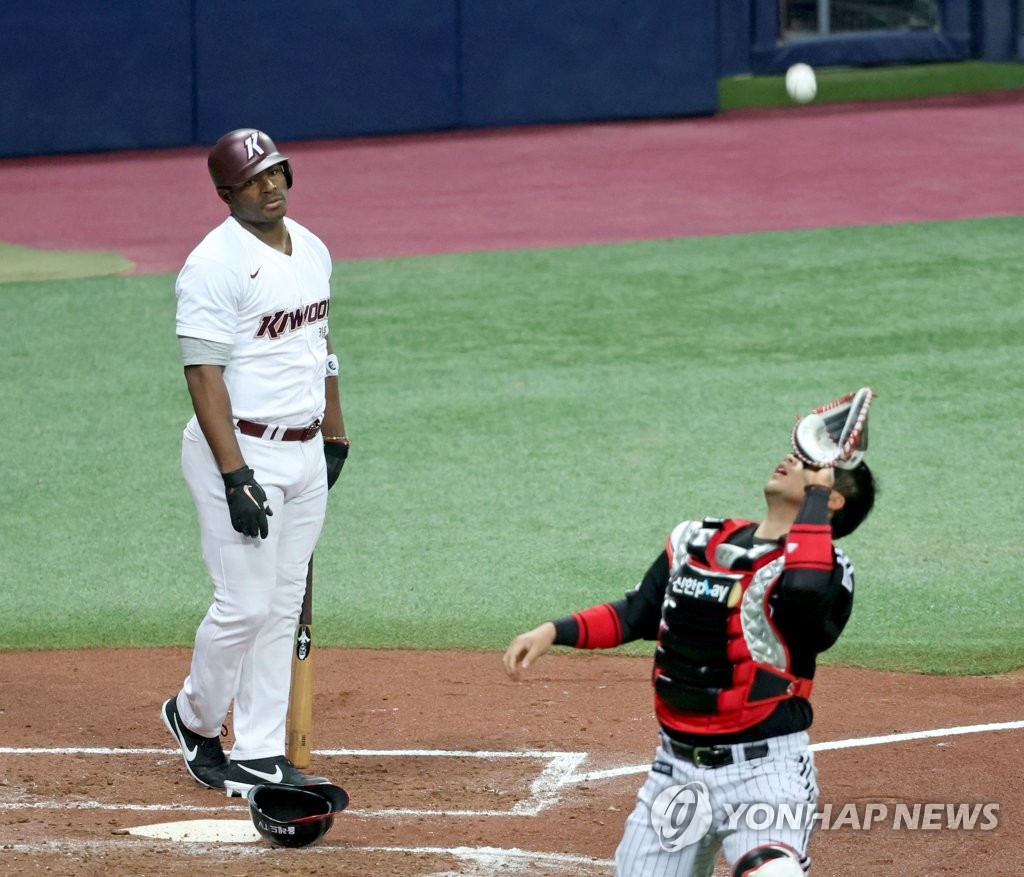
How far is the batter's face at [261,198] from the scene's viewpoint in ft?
15.2

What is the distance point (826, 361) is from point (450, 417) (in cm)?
245

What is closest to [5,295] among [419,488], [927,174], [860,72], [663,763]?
[419,488]

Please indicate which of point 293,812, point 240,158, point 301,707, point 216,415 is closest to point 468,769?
point 301,707

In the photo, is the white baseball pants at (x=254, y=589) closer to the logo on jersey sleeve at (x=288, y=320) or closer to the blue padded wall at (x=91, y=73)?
the logo on jersey sleeve at (x=288, y=320)

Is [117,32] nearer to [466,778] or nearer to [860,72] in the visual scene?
[860,72]

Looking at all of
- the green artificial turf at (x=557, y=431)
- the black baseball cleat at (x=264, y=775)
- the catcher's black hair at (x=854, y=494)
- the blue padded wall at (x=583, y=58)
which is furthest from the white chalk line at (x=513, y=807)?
the blue padded wall at (x=583, y=58)

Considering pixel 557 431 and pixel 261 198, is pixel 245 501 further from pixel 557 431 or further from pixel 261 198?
pixel 557 431

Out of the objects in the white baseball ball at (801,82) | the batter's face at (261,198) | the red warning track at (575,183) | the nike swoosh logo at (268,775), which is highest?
the batter's face at (261,198)

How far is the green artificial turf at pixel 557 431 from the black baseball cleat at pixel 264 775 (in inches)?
74.7

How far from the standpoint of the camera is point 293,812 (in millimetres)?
4406

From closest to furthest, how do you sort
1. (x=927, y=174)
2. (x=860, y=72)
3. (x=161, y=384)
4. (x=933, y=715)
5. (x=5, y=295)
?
(x=933, y=715) < (x=161, y=384) < (x=5, y=295) < (x=927, y=174) < (x=860, y=72)

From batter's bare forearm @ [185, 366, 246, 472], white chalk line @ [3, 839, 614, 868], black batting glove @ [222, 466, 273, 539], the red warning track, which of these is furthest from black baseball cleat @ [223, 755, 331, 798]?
the red warning track

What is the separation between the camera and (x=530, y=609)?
684cm

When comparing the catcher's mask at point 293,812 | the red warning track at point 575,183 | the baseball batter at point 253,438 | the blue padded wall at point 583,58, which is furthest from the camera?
the blue padded wall at point 583,58
